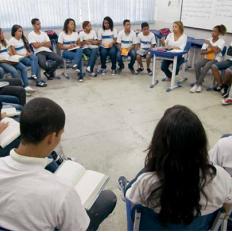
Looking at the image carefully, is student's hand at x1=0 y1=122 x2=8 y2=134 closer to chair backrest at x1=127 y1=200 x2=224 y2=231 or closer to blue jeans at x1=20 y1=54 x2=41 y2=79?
chair backrest at x1=127 y1=200 x2=224 y2=231

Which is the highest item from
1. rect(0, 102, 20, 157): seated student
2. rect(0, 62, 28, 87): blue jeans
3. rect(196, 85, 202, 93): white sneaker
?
rect(0, 102, 20, 157): seated student

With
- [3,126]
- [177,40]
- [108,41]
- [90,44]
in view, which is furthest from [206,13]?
[3,126]

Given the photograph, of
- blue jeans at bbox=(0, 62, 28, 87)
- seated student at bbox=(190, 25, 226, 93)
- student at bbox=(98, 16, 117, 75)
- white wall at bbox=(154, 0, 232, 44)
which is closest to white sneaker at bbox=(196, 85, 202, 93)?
seated student at bbox=(190, 25, 226, 93)

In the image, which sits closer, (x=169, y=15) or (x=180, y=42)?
(x=180, y=42)

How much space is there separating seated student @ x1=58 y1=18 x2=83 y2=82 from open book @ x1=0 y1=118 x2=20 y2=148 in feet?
10.3

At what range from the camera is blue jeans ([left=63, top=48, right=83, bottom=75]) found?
487cm

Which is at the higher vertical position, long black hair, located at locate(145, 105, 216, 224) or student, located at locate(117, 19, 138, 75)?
long black hair, located at locate(145, 105, 216, 224)

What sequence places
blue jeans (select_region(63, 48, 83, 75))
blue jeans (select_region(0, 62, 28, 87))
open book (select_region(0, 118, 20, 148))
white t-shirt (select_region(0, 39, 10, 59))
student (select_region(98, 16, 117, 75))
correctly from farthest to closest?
student (select_region(98, 16, 117, 75)) → blue jeans (select_region(63, 48, 83, 75)) → white t-shirt (select_region(0, 39, 10, 59)) → blue jeans (select_region(0, 62, 28, 87)) → open book (select_region(0, 118, 20, 148))

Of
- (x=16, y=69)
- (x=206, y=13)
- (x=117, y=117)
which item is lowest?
(x=117, y=117)

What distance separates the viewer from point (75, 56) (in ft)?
16.0

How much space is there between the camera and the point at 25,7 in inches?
213

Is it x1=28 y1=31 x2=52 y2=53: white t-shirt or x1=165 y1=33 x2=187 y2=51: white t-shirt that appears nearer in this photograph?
x1=165 y1=33 x2=187 y2=51: white t-shirt

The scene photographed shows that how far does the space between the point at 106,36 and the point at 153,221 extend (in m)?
4.81

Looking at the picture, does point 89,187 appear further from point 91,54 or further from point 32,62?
point 91,54
